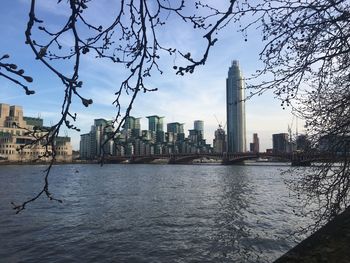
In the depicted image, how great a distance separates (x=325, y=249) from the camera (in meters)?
4.56

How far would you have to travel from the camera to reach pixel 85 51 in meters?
3.63

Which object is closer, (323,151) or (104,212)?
(323,151)

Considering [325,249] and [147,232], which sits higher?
[325,249]

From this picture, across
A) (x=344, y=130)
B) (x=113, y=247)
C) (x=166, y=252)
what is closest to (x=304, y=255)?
(x=344, y=130)

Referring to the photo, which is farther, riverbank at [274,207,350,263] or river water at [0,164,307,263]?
river water at [0,164,307,263]

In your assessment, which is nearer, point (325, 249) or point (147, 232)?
point (325, 249)

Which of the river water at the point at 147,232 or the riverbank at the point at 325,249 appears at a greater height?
the riverbank at the point at 325,249

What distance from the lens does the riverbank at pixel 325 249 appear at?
169 inches

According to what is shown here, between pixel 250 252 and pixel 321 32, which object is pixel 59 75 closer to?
pixel 321 32

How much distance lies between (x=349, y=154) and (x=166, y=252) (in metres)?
11.4

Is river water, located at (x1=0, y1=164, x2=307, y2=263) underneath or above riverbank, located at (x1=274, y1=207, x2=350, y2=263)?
underneath

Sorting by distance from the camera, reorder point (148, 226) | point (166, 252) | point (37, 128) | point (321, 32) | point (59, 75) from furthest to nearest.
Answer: point (148, 226)
point (166, 252)
point (321, 32)
point (37, 128)
point (59, 75)

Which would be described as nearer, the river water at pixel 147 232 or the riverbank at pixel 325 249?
the riverbank at pixel 325 249

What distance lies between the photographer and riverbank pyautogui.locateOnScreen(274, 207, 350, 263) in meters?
4.30
